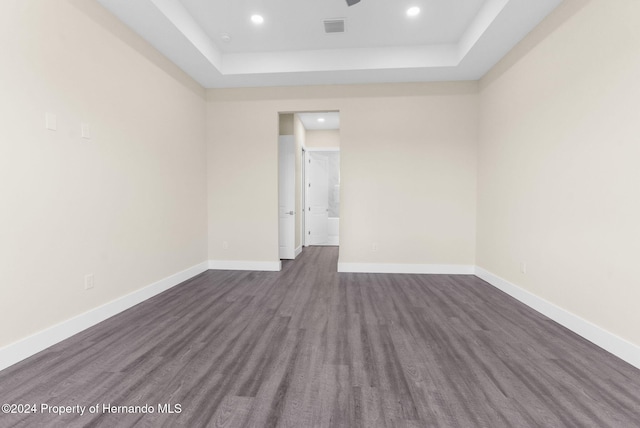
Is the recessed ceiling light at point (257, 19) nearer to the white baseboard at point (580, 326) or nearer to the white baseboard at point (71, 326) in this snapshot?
the white baseboard at point (71, 326)

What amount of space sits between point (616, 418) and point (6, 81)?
161 inches

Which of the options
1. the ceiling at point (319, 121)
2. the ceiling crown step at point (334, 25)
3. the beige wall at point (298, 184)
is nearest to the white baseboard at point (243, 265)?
the beige wall at point (298, 184)

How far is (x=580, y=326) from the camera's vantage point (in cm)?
230

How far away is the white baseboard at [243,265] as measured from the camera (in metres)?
4.50

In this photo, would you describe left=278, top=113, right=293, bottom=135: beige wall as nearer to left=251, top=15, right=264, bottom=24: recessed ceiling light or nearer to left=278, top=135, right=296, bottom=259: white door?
left=278, top=135, right=296, bottom=259: white door

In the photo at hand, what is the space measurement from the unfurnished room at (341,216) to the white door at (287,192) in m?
0.66

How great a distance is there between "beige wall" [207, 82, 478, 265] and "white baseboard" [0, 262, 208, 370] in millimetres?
1465

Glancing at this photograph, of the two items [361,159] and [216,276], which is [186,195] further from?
[361,159]

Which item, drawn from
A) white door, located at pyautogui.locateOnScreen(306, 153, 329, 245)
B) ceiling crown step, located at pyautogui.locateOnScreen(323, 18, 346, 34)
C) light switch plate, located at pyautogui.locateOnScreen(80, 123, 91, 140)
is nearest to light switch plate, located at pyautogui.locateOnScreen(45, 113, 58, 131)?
light switch plate, located at pyautogui.locateOnScreen(80, 123, 91, 140)

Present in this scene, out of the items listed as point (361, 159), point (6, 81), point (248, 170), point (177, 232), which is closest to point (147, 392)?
point (6, 81)

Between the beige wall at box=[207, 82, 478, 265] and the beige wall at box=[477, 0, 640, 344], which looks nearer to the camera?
the beige wall at box=[477, 0, 640, 344]

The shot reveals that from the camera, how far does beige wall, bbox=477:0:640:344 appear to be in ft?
6.40

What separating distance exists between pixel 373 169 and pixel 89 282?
3705 mm

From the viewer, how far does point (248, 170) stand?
4.49 m
